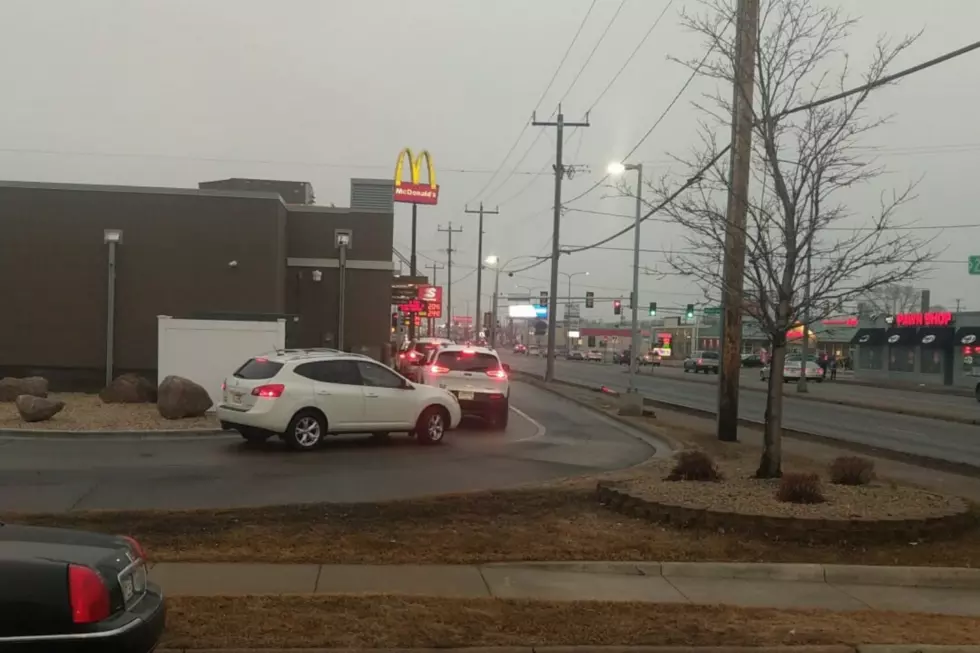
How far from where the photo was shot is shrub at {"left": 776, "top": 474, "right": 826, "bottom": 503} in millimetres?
9422

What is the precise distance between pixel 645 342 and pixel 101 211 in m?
125

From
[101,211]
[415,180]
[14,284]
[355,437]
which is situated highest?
[415,180]

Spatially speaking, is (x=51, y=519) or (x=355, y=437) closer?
(x=51, y=519)

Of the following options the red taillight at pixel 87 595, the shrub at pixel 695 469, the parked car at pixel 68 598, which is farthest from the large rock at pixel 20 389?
the red taillight at pixel 87 595

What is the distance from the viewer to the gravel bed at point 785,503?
8945 millimetres

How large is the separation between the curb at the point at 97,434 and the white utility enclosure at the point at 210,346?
3.81m

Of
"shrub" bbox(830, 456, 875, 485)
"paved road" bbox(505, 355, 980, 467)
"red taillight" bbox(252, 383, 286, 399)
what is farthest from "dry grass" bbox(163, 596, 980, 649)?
"paved road" bbox(505, 355, 980, 467)

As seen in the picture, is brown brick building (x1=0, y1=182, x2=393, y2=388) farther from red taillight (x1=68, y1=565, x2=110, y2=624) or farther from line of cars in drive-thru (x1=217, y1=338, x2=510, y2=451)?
red taillight (x1=68, y1=565, x2=110, y2=624)

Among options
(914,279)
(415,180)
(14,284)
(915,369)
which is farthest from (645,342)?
(914,279)

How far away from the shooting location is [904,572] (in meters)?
7.70

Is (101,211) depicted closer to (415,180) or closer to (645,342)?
(415,180)

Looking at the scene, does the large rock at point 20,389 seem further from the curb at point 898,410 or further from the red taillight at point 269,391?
the curb at point 898,410

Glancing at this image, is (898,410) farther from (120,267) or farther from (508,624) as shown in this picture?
(508,624)

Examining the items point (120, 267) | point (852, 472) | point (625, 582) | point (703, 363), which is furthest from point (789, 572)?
point (703, 363)
